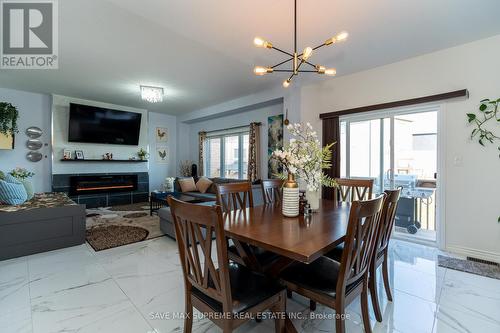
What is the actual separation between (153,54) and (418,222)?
477 centimetres

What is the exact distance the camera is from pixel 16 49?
3350mm

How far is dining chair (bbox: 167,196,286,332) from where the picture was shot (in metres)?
1.16

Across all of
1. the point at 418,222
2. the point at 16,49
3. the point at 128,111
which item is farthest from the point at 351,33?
the point at 128,111

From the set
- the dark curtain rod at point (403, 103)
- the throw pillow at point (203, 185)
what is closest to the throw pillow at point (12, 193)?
the throw pillow at point (203, 185)

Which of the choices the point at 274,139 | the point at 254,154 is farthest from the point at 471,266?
the point at 254,154

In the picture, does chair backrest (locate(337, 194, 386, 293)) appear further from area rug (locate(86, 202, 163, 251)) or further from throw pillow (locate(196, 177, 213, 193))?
throw pillow (locate(196, 177, 213, 193))

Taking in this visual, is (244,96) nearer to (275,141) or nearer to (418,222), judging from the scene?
(275,141)

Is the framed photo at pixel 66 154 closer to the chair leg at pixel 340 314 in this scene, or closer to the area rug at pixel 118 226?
the area rug at pixel 118 226

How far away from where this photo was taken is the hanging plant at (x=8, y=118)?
4727mm

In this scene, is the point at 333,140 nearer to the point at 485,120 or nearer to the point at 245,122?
the point at 485,120

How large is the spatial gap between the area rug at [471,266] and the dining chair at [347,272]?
1.91m

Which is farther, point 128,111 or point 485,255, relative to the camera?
point 128,111

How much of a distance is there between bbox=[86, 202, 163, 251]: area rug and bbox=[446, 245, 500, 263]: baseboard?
418 centimetres

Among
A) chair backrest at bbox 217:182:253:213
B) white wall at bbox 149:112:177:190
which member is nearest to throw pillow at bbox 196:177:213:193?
white wall at bbox 149:112:177:190
